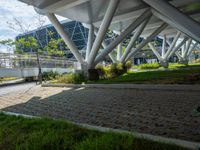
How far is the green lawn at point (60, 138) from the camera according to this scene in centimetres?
391

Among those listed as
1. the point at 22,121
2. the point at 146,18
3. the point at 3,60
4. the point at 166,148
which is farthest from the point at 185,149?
the point at 3,60

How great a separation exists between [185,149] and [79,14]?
880 inches

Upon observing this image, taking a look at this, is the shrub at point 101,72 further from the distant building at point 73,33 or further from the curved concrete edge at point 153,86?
the distant building at point 73,33

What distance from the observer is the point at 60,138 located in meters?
4.62

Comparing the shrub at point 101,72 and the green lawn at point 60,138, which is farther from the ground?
the shrub at point 101,72

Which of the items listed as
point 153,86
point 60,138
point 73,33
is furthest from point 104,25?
point 73,33

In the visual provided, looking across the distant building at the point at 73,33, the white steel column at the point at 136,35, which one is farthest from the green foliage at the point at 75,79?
the distant building at the point at 73,33

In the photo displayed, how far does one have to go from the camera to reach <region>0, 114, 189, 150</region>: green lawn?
12.8 feet

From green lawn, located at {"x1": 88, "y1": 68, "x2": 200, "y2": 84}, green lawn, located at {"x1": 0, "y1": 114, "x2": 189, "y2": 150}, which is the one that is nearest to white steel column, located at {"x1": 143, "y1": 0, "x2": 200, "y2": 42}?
green lawn, located at {"x1": 88, "y1": 68, "x2": 200, "y2": 84}

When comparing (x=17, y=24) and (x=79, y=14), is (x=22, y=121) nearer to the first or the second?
(x=79, y=14)

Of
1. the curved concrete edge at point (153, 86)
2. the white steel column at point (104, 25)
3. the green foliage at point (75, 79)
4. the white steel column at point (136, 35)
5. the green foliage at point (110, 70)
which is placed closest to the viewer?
the curved concrete edge at point (153, 86)

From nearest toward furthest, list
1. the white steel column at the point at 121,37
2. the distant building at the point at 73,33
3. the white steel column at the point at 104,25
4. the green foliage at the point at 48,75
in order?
the white steel column at the point at 104,25 < the white steel column at the point at 121,37 < the green foliage at the point at 48,75 < the distant building at the point at 73,33

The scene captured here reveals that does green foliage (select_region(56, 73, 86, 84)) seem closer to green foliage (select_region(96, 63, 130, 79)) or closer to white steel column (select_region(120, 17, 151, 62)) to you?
green foliage (select_region(96, 63, 130, 79))

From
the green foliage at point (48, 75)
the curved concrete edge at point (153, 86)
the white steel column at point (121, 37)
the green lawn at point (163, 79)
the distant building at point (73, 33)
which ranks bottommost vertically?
the curved concrete edge at point (153, 86)
